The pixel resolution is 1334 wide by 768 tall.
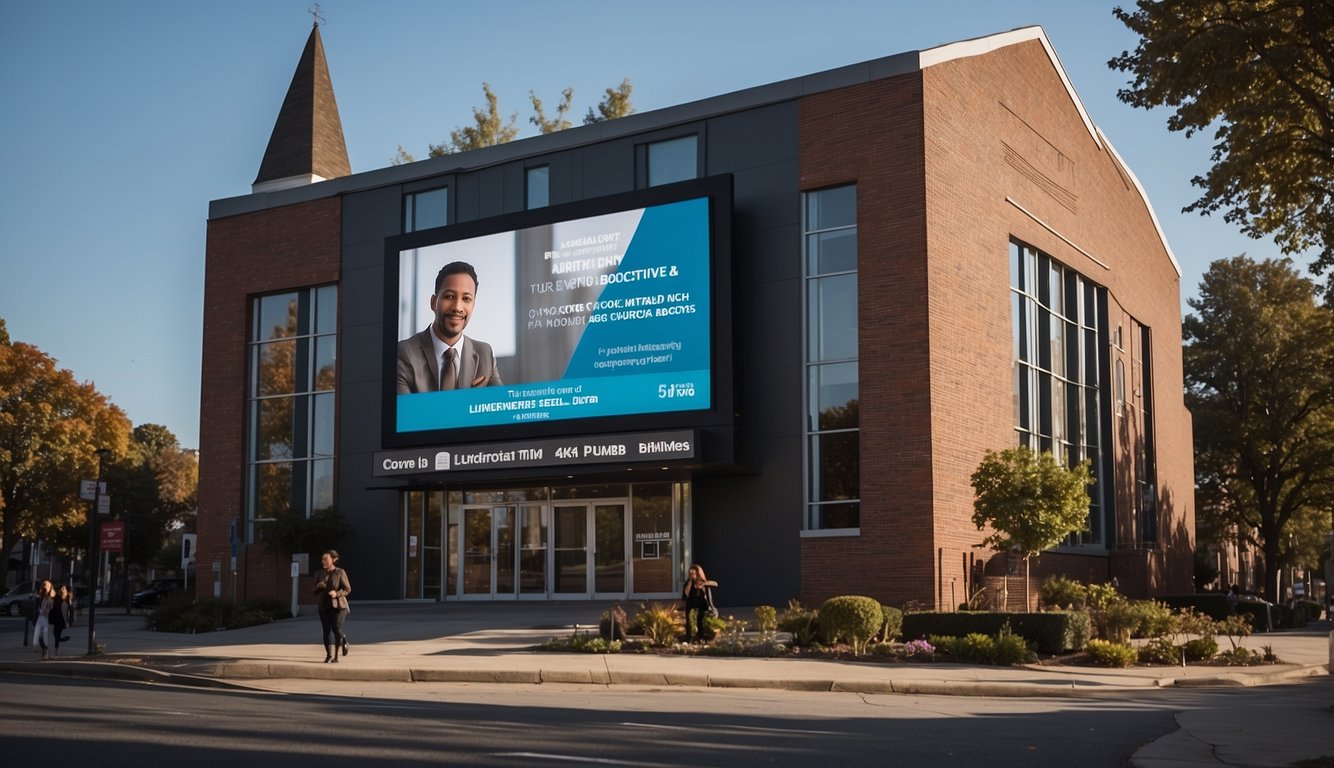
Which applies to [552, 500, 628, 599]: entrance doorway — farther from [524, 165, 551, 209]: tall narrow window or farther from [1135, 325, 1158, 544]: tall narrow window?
[1135, 325, 1158, 544]: tall narrow window

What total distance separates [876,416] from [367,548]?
15.8 meters

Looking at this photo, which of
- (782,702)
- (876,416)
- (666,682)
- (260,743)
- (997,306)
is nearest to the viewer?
(260,743)

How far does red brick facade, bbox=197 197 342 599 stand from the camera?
4016 centimetres

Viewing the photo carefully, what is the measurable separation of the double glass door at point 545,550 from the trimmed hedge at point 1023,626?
436 inches

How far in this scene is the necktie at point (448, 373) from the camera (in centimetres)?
3547

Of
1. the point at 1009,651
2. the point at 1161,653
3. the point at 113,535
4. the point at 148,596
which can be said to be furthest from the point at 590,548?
the point at 148,596

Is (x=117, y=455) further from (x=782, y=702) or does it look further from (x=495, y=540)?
(x=782, y=702)

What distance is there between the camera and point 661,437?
103ft

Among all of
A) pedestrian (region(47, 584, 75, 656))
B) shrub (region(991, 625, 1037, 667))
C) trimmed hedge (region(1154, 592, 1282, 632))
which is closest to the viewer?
shrub (region(991, 625, 1037, 667))

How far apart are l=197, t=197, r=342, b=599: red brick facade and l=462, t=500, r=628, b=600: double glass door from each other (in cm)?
697

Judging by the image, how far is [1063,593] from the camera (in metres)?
32.9

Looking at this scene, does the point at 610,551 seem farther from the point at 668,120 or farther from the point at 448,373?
the point at 668,120

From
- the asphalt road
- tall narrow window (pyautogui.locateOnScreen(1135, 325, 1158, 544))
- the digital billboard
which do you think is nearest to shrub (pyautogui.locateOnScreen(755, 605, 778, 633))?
the digital billboard

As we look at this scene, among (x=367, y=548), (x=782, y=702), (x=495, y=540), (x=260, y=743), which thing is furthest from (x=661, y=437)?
(x=260, y=743)
